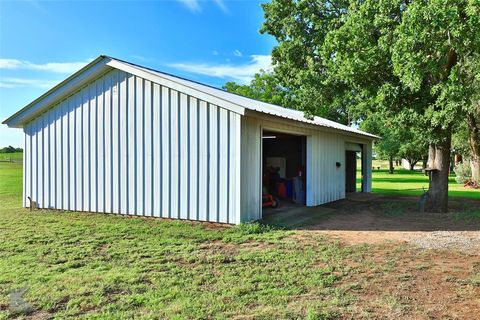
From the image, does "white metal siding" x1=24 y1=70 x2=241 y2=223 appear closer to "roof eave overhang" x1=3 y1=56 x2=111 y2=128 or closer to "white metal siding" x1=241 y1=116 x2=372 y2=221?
"roof eave overhang" x1=3 y1=56 x2=111 y2=128

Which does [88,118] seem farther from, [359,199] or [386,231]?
[359,199]

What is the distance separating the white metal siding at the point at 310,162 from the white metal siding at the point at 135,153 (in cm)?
42

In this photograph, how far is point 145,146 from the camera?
27.8 ft

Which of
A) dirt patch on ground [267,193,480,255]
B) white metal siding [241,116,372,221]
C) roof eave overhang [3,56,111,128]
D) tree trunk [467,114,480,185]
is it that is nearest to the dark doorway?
white metal siding [241,116,372,221]

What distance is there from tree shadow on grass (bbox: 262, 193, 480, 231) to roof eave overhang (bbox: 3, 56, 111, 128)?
17.7 feet

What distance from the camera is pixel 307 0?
13.4m

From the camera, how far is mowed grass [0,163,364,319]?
11.1 ft

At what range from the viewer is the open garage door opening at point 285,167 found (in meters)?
11.6

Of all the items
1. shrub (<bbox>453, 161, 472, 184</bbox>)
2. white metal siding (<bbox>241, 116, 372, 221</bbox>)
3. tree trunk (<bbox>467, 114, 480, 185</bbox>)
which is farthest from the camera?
shrub (<bbox>453, 161, 472, 184</bbox>)

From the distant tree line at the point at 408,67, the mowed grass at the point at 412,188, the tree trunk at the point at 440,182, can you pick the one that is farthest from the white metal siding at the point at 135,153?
the mowed grass at the point at 412,188

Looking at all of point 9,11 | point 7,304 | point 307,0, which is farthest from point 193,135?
point 307,0

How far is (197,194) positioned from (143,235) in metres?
1.62

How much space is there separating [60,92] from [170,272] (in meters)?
6.78

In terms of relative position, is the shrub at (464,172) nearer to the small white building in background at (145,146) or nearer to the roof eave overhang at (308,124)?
the roof eave overhang at (308,124)
